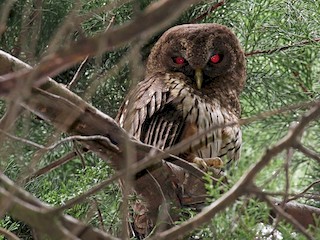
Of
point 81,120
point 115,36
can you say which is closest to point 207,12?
point 81,120

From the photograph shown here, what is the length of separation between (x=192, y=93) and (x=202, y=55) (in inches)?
6.9

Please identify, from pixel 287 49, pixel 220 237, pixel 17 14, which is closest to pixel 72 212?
pixel 220 237

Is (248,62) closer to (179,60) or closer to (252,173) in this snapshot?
(179,60)

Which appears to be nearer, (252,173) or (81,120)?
(252,173)

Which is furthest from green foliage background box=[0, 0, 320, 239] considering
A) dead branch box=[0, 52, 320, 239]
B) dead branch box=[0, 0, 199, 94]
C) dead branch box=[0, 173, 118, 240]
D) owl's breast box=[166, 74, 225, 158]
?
dead branch box=[0, 0, 199, 94]

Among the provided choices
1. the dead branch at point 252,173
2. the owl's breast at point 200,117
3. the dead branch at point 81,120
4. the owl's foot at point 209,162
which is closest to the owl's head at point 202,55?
the owl's breast at point 200,117

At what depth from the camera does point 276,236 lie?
1203 mm

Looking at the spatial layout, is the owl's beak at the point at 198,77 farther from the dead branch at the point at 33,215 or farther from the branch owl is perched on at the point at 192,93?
the dead branch at the point at 33,215

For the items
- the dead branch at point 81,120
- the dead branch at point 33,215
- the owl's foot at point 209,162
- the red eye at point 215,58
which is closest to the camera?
the dead branch at point 33,215

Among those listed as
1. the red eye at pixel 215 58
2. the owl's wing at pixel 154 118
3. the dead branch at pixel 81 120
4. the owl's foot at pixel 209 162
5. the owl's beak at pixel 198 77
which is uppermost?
the red eye at pixel 215 58

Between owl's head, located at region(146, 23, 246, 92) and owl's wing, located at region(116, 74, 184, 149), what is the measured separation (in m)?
0.19

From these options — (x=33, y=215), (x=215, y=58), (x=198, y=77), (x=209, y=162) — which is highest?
(x=215, y=58)

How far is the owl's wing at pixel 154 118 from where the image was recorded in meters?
1.86

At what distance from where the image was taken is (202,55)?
A: 214 centimetres
